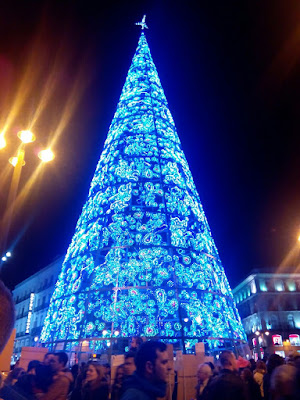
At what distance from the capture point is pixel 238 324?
961 centimetres

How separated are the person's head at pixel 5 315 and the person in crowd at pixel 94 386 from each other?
382 centimetres

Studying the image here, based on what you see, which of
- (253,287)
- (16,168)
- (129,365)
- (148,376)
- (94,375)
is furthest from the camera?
(253,287)

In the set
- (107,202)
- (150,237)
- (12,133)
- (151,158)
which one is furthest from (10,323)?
(151,158)

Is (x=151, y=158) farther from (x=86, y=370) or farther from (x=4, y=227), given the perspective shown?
(x=86, y=370)

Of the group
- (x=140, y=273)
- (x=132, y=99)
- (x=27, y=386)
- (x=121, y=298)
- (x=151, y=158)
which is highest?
(x=132, y=99)

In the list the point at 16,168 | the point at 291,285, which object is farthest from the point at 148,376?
the point at 291,285

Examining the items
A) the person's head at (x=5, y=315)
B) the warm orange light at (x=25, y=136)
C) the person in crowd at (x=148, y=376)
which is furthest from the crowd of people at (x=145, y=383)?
the warm orange light at (x=25, y=136)

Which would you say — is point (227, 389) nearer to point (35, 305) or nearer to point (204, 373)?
point (204, 373)

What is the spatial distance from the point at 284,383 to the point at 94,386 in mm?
2800

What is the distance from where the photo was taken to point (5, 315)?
1.37 meters

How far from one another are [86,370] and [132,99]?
9638 millimetres

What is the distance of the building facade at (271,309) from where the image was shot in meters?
47.9

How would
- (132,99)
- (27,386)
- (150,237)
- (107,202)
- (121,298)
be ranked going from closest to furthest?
(27,386) < (121,298) < (150,237) < (107,202) < (132,99)

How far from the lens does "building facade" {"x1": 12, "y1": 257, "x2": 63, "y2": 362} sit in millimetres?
42500
